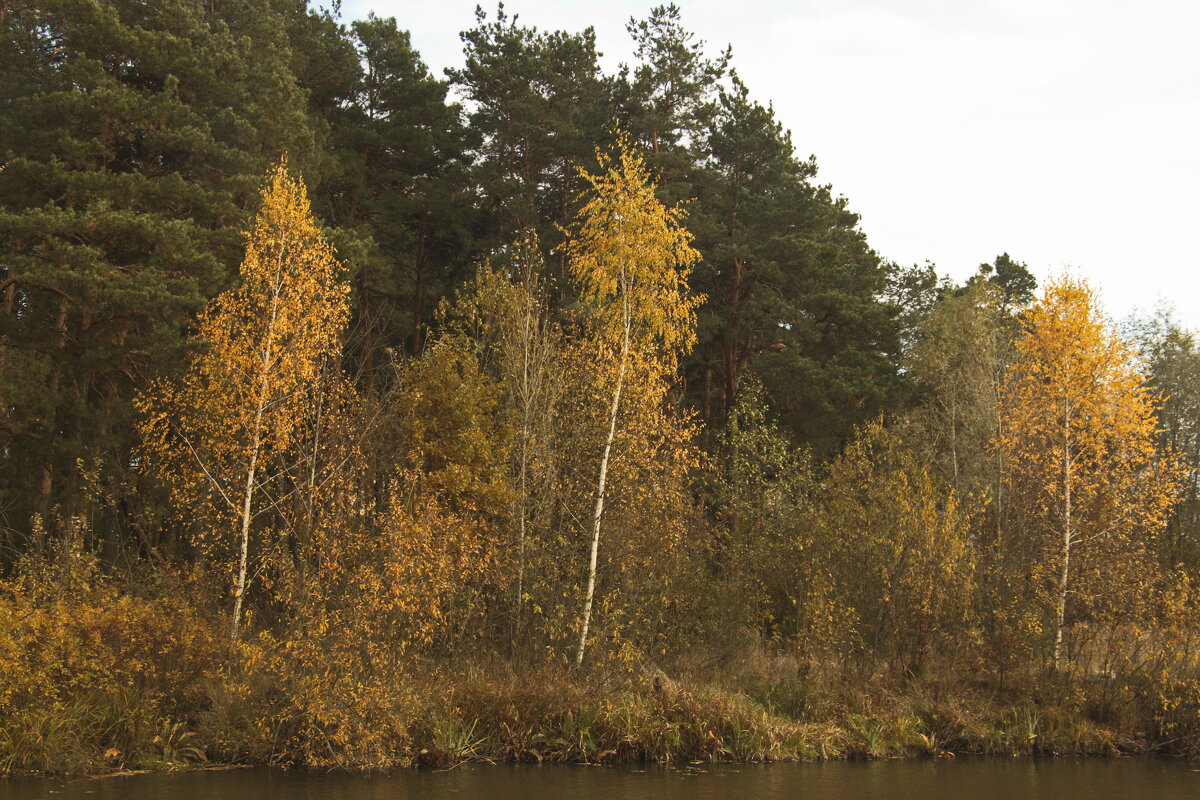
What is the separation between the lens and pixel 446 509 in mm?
19281

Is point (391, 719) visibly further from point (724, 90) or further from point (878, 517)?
point (724, 90)

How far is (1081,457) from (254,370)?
15.5 metres

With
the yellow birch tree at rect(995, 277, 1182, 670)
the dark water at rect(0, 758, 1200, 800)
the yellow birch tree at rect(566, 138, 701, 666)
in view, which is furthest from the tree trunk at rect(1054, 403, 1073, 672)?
the yellow birch tree at rect(566, 138, 701, 666)

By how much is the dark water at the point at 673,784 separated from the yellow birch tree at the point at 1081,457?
388 cm

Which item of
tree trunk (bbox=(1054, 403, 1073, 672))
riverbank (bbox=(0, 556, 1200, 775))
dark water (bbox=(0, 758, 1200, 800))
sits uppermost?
tree trunk (bbox=(1054, 403, 1073, 672))

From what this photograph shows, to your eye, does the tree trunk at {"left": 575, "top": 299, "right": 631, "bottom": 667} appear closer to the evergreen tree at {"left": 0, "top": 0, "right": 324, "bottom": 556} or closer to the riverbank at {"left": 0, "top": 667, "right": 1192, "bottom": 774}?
the riverbank at {"left": 0, "top": 667, "right": 1192, "bottom": 774}

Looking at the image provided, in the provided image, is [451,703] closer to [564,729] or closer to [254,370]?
[564,729]

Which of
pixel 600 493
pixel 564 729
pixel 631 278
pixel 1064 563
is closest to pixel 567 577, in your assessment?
pixel 600 493

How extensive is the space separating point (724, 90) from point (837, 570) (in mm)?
17503

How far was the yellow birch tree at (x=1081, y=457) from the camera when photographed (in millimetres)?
19141

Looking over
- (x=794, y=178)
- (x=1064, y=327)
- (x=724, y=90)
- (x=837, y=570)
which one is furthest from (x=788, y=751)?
(x=724, y=90)

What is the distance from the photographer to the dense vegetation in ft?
49.4

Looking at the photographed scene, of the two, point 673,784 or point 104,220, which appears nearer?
point 673,784

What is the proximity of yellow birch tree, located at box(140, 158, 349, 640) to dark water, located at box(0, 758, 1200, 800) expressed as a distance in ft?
11.5
